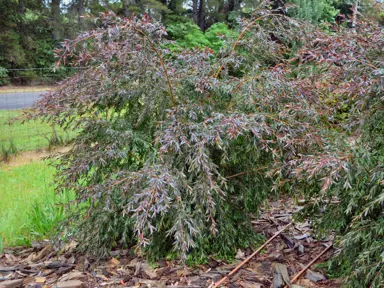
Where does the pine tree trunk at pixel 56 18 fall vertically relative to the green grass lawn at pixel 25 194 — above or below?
above

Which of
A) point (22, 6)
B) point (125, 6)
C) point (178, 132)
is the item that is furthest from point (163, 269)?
point (22, 6)

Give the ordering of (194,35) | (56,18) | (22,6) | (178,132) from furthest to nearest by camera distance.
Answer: (56,18), (22,6), (194,35), (178,132)

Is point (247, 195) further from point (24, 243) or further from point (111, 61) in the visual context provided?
point (24, 243)


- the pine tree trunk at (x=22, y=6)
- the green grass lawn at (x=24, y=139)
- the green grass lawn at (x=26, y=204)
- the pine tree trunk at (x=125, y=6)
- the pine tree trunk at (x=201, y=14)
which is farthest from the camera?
the pine tree trunk at (x=201, y=14)

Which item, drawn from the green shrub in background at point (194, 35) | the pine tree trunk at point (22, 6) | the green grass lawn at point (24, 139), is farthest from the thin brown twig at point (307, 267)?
the pine tree trunk at point (22, 6)

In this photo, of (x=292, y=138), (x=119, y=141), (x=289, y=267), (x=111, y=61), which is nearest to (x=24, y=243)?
(x=119, y=141)

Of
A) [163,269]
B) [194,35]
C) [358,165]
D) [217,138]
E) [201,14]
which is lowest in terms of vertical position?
[163,269]

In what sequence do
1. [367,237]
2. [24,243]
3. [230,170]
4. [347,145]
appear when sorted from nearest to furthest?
1. [367,237]
2. [347,145]
3. [230,170]
4. [24,243]

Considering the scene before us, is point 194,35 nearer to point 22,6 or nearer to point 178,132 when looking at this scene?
point 22,6

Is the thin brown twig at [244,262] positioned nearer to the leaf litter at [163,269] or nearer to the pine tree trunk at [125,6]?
the leaf litter at [163,269]

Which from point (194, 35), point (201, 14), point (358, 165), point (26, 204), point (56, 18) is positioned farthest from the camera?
point (201, 14)

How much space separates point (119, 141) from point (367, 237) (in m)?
1.55

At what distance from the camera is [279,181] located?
7.03ft

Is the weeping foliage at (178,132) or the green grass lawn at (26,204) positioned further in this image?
the green grass lawn at (26,204)
